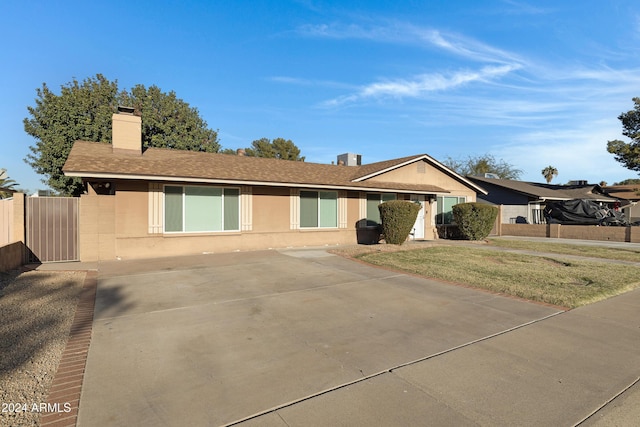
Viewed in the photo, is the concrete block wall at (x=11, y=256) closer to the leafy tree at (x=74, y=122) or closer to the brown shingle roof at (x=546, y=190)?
the leafy tree at (x=74, y=122)

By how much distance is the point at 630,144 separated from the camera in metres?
29.0

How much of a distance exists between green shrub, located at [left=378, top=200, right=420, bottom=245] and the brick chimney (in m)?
10.0

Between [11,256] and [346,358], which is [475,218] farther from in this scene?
[11,256]

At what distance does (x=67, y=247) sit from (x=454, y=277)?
11325mm

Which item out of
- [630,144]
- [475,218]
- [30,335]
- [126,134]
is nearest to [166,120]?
[126,134]

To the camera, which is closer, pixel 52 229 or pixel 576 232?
pixel 52 229

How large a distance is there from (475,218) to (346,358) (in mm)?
15378

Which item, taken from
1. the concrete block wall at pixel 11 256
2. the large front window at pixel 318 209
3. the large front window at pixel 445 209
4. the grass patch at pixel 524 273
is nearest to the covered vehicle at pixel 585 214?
the large front window at pixel 445 209

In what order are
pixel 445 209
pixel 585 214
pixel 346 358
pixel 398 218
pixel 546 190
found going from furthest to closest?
pixel 546 190 < pixel 585 214 < pixel 445 209 < pixel 398 218 < pixel 346 358

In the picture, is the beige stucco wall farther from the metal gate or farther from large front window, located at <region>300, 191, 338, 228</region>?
the metal gate

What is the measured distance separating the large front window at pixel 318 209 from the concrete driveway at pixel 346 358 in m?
7.74

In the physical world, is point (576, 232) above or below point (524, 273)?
above

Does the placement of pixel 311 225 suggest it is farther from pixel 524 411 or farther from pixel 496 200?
pixel 496 200

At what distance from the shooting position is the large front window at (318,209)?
14.8 meters
